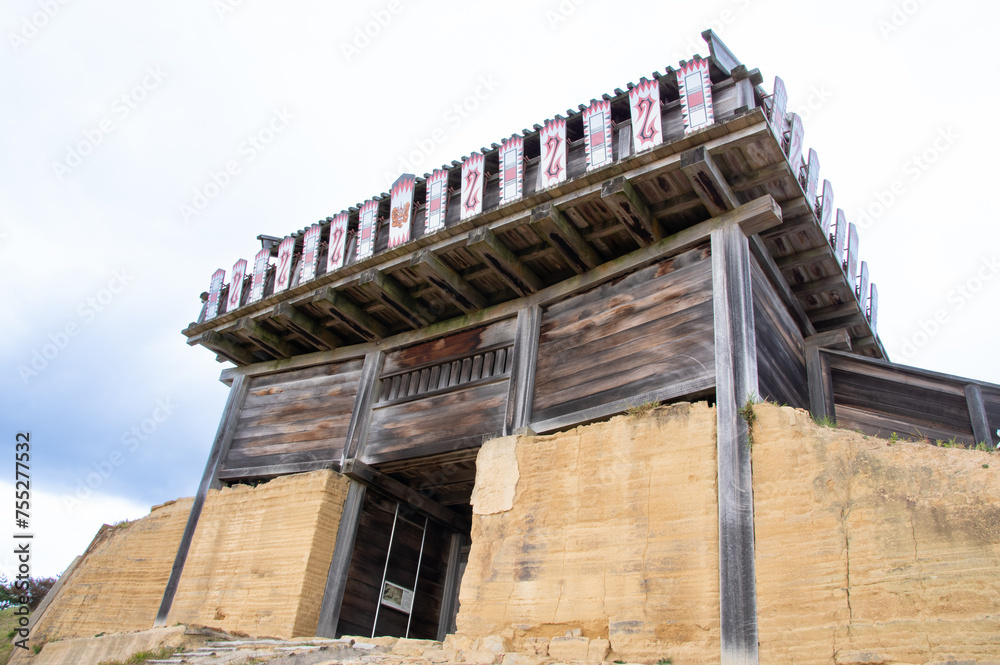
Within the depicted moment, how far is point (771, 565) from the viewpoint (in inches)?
252

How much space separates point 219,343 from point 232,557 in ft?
13.5

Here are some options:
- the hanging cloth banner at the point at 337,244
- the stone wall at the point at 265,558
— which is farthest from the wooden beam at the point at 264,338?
the stone wall at the point at 265,558

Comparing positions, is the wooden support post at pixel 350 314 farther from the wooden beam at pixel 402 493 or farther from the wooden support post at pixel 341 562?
the wooden support post at pixel 341 562

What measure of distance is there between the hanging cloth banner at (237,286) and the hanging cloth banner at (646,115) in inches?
316

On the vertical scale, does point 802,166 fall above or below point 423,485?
above

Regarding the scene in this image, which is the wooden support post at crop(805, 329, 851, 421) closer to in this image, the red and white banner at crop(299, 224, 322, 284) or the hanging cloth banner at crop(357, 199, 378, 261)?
the hanging cloth banner at crop(357, 199, 378, 261)

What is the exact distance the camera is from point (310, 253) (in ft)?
40.8

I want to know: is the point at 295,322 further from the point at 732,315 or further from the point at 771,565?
the point at 771,565

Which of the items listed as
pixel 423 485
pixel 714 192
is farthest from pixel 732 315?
pixel 423 485

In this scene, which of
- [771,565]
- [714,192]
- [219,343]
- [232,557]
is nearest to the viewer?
[771,565]

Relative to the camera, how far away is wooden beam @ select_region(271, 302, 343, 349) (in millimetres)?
12180

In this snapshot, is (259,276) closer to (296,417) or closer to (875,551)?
(296,417)

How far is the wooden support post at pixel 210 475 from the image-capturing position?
11.9 m

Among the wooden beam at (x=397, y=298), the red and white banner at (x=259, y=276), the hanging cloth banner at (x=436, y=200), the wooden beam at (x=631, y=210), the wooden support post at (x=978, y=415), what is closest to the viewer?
the wooden beam at (x=631, y=210)
